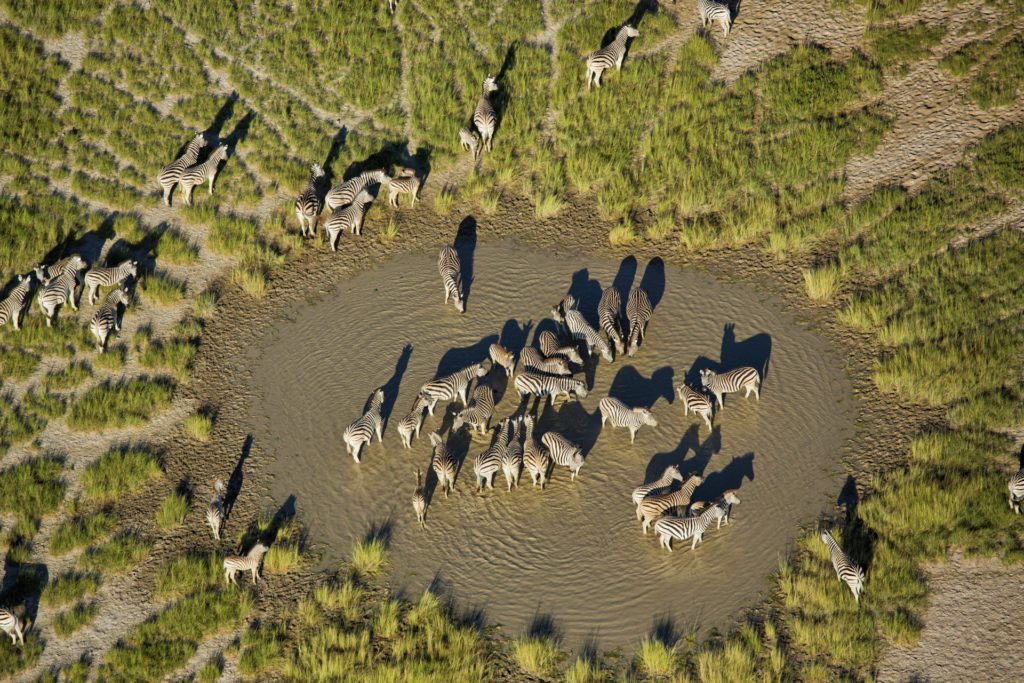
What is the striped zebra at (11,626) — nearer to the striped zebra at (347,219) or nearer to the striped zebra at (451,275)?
the striped zebra at (451,275)

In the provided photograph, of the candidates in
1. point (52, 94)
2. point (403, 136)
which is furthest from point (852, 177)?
point (52, 94)

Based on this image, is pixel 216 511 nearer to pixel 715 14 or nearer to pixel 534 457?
pixel 534 457

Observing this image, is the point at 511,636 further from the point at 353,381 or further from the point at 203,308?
the point at 203,308

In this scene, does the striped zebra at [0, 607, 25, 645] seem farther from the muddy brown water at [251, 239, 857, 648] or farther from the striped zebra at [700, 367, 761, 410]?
the striped zebra at [700, 367, 761, 410]

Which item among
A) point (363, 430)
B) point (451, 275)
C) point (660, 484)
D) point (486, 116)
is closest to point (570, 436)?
point (660, 484)

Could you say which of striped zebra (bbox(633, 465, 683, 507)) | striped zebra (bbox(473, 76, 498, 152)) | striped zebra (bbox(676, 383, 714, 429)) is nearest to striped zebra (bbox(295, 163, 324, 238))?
striped zebra (bbox(473, 76, 498, 152))

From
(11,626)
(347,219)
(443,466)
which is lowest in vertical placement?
(11,626)
